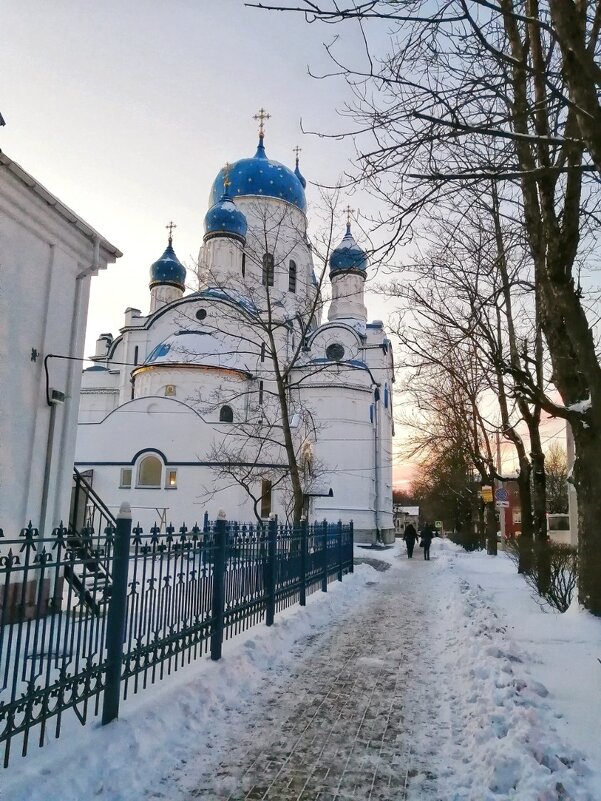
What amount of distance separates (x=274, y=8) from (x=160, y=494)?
21.8 metres

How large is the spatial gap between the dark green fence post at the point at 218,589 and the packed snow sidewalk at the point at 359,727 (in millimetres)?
201

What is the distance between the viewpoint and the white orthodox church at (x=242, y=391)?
24.3 metres

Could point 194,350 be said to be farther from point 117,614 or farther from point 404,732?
point 404,732

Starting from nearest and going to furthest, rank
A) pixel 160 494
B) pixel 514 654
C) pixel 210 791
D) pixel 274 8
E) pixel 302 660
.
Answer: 1. pixel 210 791
2. pixel 274 8
3. pixel 514 654
4. pixel 302 660
5. pixel 160 494

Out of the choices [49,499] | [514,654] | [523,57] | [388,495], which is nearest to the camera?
[514,654]

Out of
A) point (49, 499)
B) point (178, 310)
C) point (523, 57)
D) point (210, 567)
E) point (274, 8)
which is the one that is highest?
point (178, 310)

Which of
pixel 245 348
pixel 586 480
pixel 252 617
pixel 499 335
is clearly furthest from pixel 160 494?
pixel 586 480

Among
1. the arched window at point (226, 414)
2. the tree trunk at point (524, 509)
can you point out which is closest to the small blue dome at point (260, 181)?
the arched window at point (226, 414)

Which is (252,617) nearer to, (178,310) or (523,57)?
(523,57)

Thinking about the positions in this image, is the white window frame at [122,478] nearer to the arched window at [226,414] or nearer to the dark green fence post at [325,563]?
the arched window at [226,414]

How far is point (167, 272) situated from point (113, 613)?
3553 centimetres

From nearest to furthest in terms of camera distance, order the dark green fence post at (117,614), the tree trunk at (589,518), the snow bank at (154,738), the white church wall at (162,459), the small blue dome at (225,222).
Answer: the snow bank at (154,738) < the dark green fence post at (117,614) < the tree trunk at (589,518) < the white church wall at (162,459) < the small blue dome at (225,222)

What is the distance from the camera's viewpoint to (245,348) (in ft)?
107

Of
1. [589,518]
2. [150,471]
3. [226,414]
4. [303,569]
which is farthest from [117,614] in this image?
[226,414]
